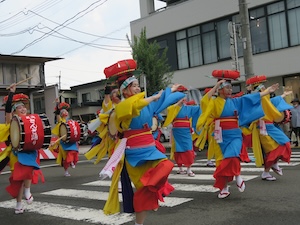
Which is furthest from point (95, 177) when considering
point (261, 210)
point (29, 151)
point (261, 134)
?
point (261, 210)

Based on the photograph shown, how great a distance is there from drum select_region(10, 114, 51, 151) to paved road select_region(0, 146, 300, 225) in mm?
1034

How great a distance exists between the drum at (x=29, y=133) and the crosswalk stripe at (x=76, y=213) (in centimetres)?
100

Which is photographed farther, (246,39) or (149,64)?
(149,64)

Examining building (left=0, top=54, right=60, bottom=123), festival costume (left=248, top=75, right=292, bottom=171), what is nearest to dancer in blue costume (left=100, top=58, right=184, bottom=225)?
festival costume (left=248, top=75, right=292, bottom=171)

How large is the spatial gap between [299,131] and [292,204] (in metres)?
9.56

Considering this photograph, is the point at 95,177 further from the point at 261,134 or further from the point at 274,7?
the point at 274,7

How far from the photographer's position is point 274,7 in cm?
1833

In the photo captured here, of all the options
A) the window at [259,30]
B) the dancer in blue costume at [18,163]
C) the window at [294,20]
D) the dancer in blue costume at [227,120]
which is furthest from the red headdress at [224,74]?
the window at [259,30]

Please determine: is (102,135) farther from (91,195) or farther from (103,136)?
(91,195)

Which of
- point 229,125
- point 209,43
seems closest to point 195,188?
point 229,125

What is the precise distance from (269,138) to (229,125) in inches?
55.2

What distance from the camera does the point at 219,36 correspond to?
20625 mm

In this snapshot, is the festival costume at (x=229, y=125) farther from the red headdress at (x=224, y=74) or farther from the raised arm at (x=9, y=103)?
the raised arm at (x=9, y=103)

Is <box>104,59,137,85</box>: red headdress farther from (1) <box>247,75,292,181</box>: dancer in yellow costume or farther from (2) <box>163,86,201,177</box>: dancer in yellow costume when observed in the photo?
(2) <box>163,86,201,177</box>: dancer in yellow costume
